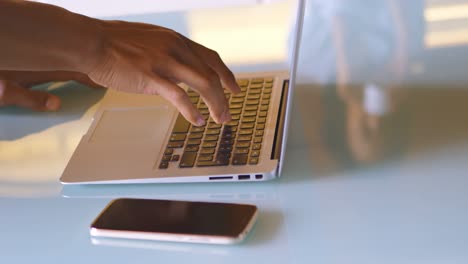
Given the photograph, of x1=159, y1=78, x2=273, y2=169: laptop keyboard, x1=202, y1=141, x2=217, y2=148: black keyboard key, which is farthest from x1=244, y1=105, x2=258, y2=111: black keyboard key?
x1=202, y1=141, x2=217, y2=148: black keyboard key

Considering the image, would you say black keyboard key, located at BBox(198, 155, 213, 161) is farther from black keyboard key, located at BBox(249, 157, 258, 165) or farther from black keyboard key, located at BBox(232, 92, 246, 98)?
black keyboard key, located at BBox(232, 92, 246, 98)

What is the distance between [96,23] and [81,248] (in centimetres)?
29

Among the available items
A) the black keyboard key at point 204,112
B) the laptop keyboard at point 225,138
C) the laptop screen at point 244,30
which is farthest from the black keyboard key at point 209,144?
the laptop screen at point 244,30

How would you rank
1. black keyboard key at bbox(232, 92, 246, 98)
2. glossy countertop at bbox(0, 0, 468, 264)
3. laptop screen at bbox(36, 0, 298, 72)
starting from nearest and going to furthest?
glossy countertop at bbox(0, 0, 468, 264) < black keyboard key at bbox(232, 92, 246, 98) < laptop screen at bbox(36, 0, 298, 72)

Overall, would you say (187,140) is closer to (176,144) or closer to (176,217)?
(176,144)

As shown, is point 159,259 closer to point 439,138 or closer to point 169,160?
point 169,160

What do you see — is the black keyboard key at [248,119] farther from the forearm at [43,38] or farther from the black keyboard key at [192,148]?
the forearm at [43,38]

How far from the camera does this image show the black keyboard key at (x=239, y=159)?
0.95m

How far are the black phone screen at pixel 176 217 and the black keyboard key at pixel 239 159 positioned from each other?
8 cm

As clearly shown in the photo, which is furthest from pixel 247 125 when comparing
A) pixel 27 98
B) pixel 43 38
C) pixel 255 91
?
pixel 27 98

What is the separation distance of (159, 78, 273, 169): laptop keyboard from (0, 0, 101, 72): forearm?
0.49 ft

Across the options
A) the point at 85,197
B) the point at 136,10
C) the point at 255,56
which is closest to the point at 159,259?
the point at 85,197

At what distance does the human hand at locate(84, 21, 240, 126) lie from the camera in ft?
3.18

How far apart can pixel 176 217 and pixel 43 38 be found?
267 mm
